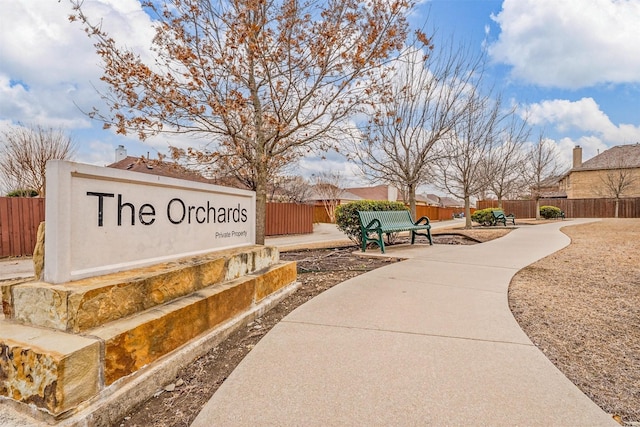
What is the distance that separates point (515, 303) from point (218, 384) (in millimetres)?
3374

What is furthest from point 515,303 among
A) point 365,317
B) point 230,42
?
point 230,42

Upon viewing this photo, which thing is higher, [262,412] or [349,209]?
[349,209]

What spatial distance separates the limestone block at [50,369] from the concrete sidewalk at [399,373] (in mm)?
621

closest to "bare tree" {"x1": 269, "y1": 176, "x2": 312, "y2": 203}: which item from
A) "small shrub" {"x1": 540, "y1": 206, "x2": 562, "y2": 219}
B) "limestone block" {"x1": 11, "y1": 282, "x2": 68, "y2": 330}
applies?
"small shrub" {"x1": 540, "y1": 206, "x2": 562, "y2": 219}

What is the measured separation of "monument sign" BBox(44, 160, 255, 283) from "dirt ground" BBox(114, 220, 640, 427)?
89 cm

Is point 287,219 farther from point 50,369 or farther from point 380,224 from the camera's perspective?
point 50,369

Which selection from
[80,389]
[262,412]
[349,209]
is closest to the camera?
[80,389]

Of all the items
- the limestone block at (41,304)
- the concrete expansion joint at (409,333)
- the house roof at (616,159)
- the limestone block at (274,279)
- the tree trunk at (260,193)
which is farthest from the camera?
the house roof at (616,159)

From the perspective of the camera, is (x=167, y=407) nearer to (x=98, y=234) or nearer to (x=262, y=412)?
(x=262, y=412)

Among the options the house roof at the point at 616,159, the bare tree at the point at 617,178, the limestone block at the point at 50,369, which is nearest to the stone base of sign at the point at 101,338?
the limestone block at the point at 50,369

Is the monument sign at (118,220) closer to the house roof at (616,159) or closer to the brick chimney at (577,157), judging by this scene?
the house roof at (616,159)

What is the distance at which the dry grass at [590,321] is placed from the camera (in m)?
2.30

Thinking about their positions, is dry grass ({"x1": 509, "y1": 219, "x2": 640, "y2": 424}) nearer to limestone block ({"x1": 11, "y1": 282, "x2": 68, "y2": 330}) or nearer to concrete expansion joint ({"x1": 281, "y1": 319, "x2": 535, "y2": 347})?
concrete expansion joint ({"x1": 281, "y1": 319, "x2": 535, "y2": 347})

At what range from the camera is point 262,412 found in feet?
6.40
